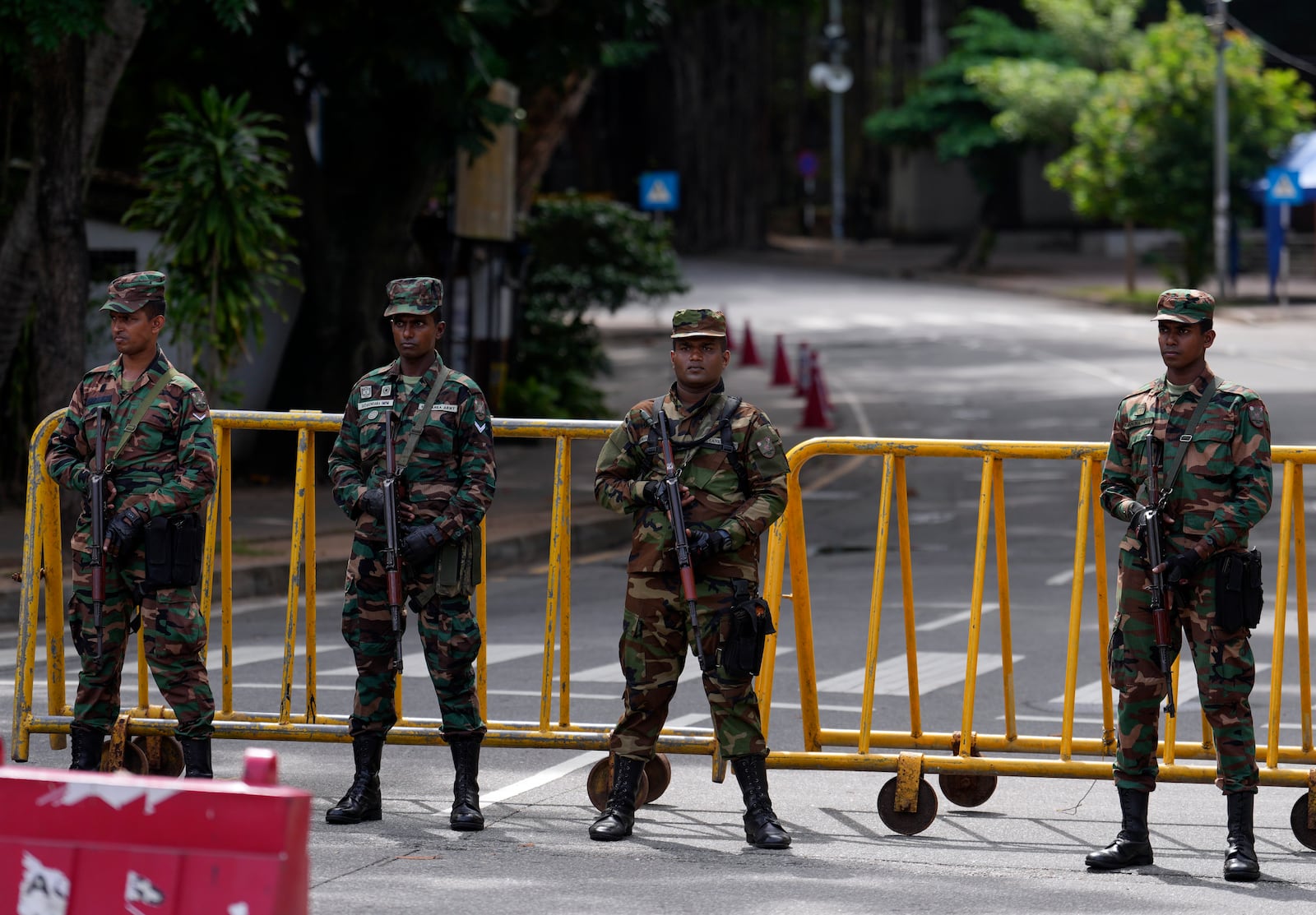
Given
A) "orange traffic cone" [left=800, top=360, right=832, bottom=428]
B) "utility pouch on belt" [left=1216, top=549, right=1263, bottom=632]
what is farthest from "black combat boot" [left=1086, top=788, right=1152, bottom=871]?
"orange traffic cone" [left=800, top=360, right=832, bottom=428]

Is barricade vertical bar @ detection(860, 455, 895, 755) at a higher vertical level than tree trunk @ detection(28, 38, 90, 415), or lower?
lower

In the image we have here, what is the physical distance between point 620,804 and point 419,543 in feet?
3.63

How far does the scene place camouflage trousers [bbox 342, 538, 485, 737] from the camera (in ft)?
22.6

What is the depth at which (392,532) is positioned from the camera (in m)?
6.75

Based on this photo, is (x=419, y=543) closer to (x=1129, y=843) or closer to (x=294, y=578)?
(x=294, y=578)

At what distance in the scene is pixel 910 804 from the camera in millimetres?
7023

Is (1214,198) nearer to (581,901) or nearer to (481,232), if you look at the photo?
(481,232)

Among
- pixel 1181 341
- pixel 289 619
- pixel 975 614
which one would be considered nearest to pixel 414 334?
pixel 289 619

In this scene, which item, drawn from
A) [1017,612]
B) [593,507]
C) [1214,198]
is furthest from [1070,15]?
[1017,612]

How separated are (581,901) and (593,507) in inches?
421

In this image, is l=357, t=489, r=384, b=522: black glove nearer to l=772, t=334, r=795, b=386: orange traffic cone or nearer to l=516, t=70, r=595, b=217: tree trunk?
l=516, t=70, r=595, b=217: tree trunk

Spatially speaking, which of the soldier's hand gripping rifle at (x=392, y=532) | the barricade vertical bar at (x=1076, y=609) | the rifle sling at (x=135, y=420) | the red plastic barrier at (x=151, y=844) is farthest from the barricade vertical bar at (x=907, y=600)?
the red plastic barrier at (x=151, y=844)

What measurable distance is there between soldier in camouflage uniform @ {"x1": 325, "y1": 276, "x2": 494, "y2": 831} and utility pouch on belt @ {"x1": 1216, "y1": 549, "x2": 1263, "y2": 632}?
238 cm

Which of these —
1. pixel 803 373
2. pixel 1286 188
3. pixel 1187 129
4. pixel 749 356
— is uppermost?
pixel 1187 129
